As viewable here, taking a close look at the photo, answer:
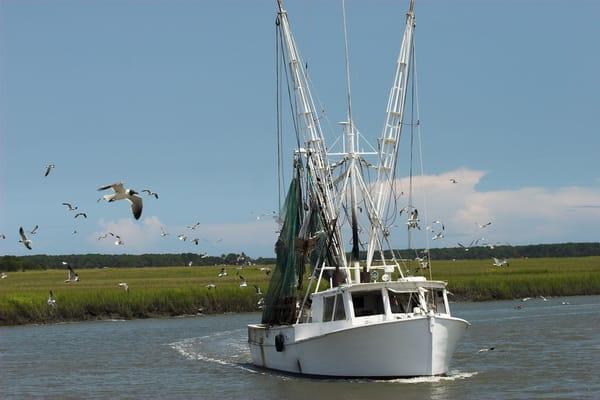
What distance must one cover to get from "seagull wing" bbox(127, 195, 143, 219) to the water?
5.72 metres

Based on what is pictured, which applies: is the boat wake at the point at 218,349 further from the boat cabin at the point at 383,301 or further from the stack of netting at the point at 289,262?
the boat cabin at the point at 383,301

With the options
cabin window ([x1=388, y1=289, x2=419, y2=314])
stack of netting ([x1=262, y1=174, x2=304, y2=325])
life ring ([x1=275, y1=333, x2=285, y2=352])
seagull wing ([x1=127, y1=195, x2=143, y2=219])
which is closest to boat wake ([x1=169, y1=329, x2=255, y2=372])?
stack of netting ([x1=262, y1=174, x2=304, y2=325])

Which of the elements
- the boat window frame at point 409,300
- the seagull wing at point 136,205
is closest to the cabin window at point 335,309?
the boat window frame at point 409,300

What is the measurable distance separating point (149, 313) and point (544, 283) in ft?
98.3

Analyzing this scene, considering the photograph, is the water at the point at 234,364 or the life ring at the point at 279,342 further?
the life ring at the point at 279,342

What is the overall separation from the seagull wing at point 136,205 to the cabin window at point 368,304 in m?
6.96

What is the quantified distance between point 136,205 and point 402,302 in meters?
8.57

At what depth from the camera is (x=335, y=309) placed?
3541 centimetres

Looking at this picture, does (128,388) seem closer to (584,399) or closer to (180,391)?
(180,391)

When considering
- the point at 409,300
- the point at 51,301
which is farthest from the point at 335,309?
the point at 51,301

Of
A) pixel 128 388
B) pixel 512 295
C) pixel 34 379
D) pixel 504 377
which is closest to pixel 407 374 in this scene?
pixel 504 377

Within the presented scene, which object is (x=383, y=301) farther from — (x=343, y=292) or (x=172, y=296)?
(x=172, y=296)

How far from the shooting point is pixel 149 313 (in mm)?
72938

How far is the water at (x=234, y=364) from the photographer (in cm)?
3366
